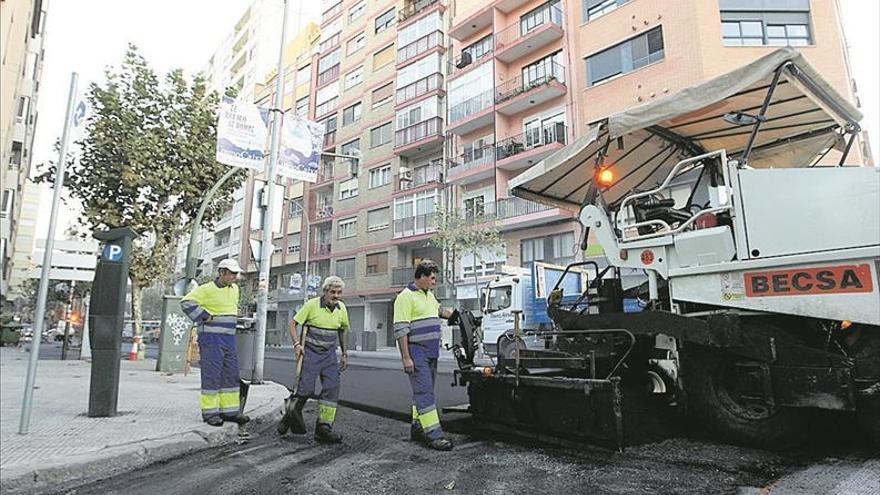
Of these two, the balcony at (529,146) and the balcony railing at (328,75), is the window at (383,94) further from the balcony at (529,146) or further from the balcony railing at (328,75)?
the balcony at (529,146)

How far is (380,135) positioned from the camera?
36188 millimetres

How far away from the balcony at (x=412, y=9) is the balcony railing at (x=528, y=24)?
265 inches

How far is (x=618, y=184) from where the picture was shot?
21.3ft

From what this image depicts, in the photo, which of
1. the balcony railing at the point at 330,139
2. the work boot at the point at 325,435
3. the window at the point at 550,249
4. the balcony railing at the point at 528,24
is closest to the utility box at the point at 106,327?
the work boot at the point at 325,435

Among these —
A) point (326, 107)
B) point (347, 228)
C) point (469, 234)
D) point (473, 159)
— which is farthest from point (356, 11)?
point (469, 234)

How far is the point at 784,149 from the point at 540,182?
2.65 m

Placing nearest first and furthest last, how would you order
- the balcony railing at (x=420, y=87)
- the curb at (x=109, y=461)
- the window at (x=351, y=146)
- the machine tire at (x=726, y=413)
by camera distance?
the curb at (x=109, y=461)
the machine tire at (x=726, y=413)
the balcony railing at (x=420, y=87)
the window at (x=351, y=146)

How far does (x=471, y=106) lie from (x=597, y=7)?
7718 mm

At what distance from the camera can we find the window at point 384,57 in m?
36.8

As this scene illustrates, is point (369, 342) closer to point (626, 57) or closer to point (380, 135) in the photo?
point (380, 135)

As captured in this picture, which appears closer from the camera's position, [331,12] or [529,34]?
[529,34]

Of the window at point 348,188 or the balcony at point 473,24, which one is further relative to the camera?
the window at point 348,188

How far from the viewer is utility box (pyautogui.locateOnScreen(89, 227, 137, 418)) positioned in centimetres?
588

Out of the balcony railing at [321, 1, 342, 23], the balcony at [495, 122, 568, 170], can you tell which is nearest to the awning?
the balcony at [495, 122, 568, 170]
